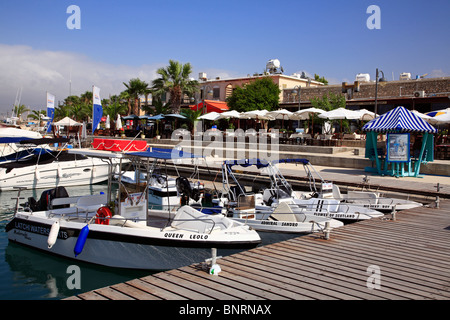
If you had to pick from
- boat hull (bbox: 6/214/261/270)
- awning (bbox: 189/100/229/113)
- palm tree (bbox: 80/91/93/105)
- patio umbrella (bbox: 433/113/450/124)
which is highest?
palm tree (bbox: 80/91/93/105)

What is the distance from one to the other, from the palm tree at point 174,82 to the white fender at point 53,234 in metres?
32.4

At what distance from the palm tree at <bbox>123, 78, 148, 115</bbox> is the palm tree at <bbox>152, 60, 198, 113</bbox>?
11371mm

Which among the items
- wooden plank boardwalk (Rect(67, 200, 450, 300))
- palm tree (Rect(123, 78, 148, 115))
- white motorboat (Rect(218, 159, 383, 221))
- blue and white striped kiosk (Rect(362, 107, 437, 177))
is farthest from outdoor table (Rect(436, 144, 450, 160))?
palm tree (Rect(123, 78, 148, 115))

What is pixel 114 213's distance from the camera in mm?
10039

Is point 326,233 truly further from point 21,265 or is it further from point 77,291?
point 21,265

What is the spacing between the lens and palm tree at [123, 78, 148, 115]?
5166cm

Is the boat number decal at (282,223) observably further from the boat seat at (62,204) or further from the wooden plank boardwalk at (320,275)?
the boat seat at (62,204)

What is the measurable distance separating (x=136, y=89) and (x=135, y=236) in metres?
45.8

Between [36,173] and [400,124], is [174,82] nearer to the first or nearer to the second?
[36,173]

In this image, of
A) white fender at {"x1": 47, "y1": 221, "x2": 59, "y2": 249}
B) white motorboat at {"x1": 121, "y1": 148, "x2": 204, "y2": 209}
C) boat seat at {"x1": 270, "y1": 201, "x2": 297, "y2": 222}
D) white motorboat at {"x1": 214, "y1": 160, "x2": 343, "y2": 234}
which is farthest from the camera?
boat seat at {"x1": 270, "y1": 201, "x2": 297, "y2": 222}

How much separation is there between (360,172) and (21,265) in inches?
639

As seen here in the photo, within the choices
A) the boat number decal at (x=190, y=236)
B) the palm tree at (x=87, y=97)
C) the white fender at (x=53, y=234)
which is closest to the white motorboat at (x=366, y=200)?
the boat number decal at (x=190, y=236)

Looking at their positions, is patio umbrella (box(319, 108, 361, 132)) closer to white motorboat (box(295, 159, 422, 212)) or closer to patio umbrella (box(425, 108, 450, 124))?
patio umbrella (box(425, 108, 450, 124))

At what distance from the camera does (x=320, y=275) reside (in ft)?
20.7
